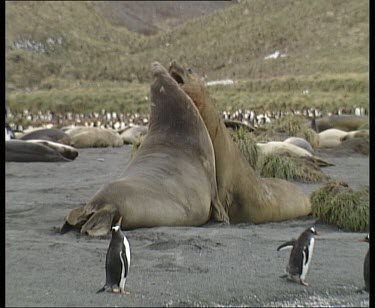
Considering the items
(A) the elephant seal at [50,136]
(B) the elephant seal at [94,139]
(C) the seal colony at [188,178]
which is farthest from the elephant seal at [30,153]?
(C) the seal colony at [188,178]

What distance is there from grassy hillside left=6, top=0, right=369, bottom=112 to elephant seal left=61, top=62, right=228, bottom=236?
24.5 metres

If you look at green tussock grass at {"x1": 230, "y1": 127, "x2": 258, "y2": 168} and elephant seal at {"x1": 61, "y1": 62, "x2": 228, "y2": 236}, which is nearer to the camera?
elephant seal at {"x1": 61, "y1": 62, "x2": 228, "y2": 236}

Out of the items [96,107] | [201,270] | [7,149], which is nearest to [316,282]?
[201,270]

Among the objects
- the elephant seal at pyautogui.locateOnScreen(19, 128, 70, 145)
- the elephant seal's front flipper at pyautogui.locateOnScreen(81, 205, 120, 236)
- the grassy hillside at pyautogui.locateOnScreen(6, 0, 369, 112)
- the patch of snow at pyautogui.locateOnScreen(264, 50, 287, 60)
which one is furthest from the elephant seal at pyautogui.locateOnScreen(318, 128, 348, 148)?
the patch of snow at pyautogui.locateOnScreen(264, 50, 287, 60)

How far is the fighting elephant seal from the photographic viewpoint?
12375 mm

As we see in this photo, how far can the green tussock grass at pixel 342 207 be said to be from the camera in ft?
20.1

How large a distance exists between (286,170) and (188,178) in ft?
12.7

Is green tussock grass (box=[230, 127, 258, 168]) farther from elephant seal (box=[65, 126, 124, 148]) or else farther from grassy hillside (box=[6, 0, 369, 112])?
grassy hillside (box=[6, 0, 369, 112])

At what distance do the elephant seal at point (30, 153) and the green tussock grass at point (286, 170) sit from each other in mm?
4289

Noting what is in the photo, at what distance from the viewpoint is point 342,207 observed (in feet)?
20.5

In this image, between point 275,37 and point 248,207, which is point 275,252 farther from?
point 275,37

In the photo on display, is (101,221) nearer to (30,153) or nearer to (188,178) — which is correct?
(188,178)

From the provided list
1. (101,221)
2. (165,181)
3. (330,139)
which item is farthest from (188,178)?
(330,139)
